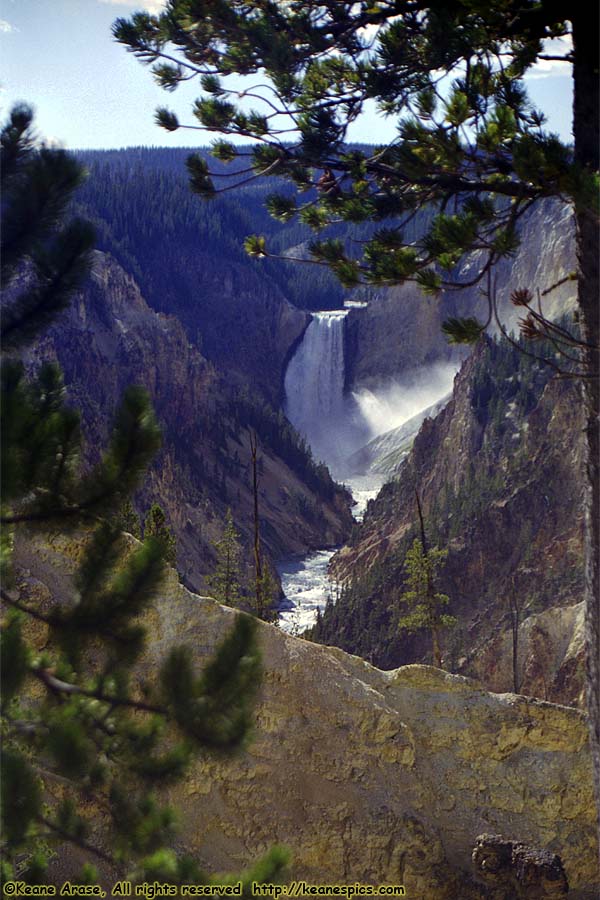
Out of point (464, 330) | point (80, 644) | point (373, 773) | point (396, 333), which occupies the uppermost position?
point (396, 333)

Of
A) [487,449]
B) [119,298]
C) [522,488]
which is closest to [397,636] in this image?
[522,488]

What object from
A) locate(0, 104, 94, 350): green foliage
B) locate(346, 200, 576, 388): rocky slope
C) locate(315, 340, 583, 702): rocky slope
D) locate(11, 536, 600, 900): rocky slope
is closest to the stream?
locate(315, 340, 583, 702): rocky slope

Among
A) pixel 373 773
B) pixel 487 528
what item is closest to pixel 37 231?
pixel 373 773

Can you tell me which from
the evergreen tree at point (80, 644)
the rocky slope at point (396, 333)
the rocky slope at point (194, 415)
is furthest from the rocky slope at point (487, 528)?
the rocky slope at point (396, 333)

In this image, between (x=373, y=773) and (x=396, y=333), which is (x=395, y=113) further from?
(x=396, y=333)

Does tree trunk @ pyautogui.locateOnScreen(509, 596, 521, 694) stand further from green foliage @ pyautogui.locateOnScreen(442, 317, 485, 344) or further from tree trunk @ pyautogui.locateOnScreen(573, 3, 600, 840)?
green foliage @ pyautogui.locateOnScreen(442, 317, 485, 344)

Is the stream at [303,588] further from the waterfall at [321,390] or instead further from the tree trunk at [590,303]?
the tree trunk at [590,303]

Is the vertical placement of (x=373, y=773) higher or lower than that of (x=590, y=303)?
lower
